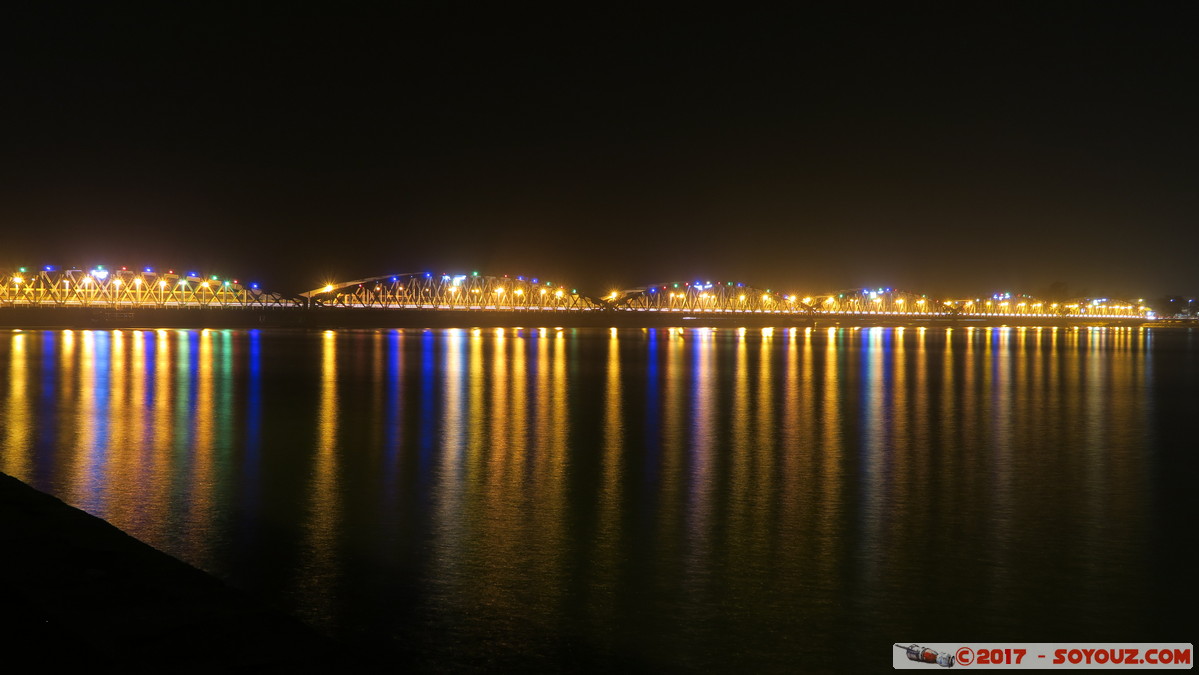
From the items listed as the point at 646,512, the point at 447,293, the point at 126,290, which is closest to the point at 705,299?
the point at 447,293

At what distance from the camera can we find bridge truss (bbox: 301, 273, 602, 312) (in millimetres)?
120688

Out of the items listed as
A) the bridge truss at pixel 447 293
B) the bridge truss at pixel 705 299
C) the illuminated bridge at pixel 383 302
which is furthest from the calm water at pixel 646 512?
the bridge truss at pixel 705 299

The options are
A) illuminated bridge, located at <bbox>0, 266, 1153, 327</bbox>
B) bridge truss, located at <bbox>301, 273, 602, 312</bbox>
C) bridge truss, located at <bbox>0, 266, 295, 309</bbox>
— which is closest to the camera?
illuminated bridge, located at <bbox>0, 266, 1153, 327</bbox>

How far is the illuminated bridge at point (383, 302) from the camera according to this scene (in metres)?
92.1

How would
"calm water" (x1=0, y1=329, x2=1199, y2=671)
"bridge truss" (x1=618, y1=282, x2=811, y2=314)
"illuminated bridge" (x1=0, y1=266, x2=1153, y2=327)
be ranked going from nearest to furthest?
"calm water" (x1=0, y1=329, x2=1199, y2=671)
"illuminated bridge" (x1=0, y1=266, x2=1153, y2=327)
"bridge truss" (x1=618, y1=282, x2=811, y2=314)

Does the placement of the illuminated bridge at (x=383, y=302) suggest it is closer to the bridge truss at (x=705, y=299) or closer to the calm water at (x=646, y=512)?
the bridge truss at (x=705, y=299)

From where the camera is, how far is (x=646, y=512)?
29.9 ft

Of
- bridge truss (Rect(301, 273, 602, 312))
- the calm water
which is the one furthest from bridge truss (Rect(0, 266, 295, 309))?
the calm water

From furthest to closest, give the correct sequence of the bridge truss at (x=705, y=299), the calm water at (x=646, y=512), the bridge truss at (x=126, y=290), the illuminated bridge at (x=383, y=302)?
the bridge truss at (x=705, y=299) → the bridge truss at (x=126, y=290) → the illuminated bridge at (x=383, y=302) → the calm water at (x=646, y=512)

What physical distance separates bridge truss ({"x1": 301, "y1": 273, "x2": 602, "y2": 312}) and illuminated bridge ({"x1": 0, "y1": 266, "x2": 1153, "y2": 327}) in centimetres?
15

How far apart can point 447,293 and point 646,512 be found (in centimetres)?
12042

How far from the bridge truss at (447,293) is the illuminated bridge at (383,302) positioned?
6.1 inches

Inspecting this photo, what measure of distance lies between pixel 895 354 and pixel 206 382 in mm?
29967

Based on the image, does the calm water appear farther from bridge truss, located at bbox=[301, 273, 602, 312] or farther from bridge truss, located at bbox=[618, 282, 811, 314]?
bridge truss, located at bbox=[618, 282, 811, 314]
